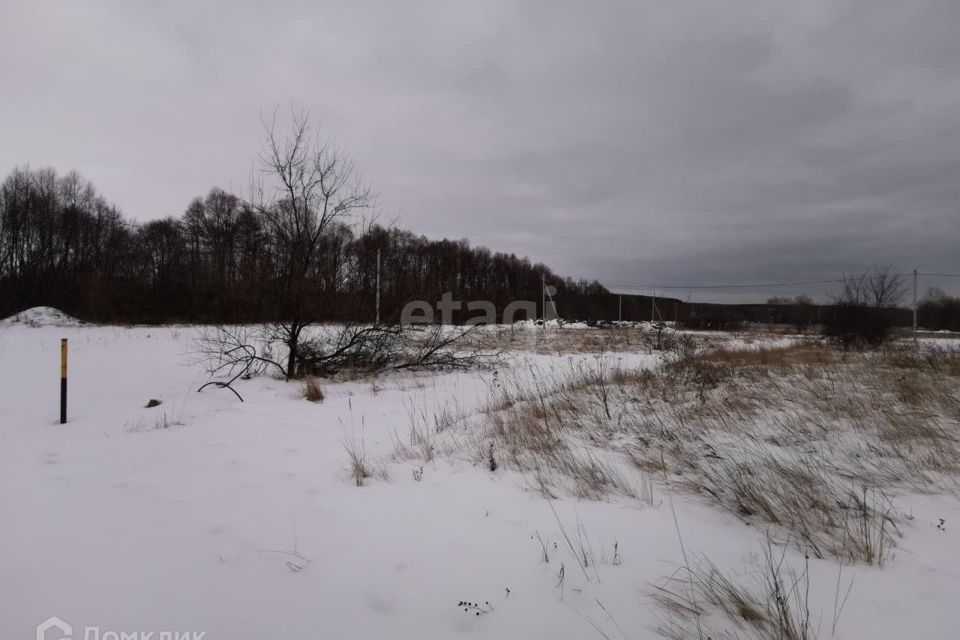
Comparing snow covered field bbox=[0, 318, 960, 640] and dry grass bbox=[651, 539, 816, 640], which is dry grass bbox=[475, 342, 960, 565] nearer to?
snow covered field bbox=[0, 318, 960, 640]

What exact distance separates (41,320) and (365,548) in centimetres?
3366

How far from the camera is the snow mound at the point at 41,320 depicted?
23.6m

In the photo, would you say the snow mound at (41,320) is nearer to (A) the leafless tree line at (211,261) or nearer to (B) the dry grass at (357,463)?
(A) the leafless tree line at (211,261)

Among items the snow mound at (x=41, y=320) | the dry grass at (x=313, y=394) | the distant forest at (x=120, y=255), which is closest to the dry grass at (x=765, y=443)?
the dry grass at (x=313, y=394)

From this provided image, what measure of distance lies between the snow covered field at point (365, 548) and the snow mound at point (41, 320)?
91.9 ft

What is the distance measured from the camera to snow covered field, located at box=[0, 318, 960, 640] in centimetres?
195

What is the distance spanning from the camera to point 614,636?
6.13 feet

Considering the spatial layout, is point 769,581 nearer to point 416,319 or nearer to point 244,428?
point 244,428

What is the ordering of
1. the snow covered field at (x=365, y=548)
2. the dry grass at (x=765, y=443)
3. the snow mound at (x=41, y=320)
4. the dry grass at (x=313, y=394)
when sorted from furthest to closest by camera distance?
the snow mound at (x=41, y=320), the dry grass at (x=313, y=394), the dry grass at (x=765, y=443), the snow covered field at (x=365, y=548)

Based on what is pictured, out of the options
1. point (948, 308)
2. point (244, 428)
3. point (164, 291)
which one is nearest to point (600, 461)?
point (244, 428)

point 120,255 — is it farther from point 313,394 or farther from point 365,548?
point 365,548

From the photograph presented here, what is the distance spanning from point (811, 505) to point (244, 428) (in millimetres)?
6094

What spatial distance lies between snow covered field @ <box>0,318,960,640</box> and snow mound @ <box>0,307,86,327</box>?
2802 centimetres

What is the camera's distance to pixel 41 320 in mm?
24203
